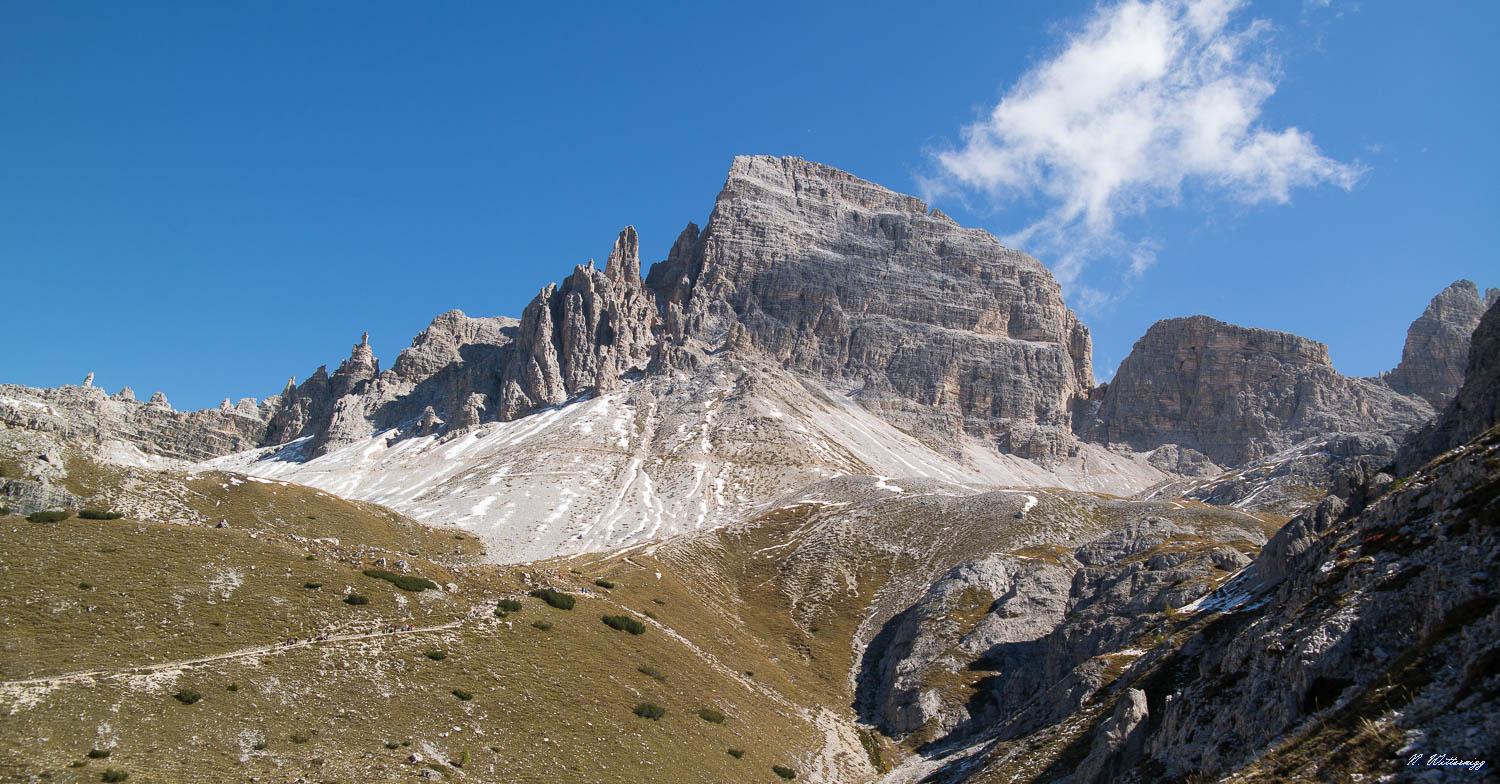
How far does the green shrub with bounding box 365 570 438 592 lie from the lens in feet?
176

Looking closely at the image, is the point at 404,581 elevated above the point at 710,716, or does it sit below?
above

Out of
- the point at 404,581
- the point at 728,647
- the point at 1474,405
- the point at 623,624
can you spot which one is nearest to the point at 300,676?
the point at 404,581

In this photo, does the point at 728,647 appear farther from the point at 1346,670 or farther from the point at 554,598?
the point at 1346,670

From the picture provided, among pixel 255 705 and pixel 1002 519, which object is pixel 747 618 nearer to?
pixel 1002 519

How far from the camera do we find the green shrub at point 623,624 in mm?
63875

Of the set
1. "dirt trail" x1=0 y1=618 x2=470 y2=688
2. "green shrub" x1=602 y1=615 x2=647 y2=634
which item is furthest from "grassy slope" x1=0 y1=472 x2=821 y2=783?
"green shrub" x1=602 y1=615 x2=647 y2=634

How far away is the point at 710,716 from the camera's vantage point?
5847 centimetres

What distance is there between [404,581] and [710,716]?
72.9 ft

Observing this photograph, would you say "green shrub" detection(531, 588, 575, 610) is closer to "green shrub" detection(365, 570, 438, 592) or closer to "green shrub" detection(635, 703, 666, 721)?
Result: "green shrub" detection(365, 570, 438, 592)

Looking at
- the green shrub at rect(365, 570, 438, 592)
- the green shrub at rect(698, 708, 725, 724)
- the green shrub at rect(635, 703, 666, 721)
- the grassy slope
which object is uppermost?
the green shrub at rect(365, 570, 438, 592)

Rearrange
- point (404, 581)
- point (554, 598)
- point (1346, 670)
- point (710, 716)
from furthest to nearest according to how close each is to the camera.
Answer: point (554, 598)
point (710, 716)
point (404, 581)
point (1346, 670)

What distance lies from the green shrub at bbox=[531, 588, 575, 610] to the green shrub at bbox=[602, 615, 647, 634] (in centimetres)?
324

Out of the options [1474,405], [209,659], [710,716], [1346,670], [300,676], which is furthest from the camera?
[710,716]

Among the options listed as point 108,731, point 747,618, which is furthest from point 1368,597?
point 747,618
